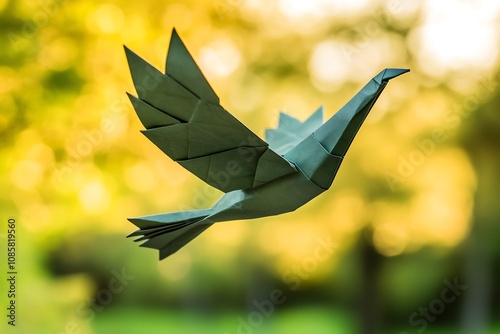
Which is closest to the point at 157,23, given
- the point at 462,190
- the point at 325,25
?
the point at 325,25

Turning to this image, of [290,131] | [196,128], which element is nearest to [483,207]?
[290,131]

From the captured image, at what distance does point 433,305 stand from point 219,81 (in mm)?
1856

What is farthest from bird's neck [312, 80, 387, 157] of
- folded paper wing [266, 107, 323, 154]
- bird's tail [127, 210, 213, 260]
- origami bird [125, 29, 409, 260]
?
bird's tail [127, 210, 213, 260]

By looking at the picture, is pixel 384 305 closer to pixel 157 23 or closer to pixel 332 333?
pixel 332 333

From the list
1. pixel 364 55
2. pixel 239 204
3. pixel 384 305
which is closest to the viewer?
pixel 239 204

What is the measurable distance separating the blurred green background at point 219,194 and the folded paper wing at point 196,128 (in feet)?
6.29

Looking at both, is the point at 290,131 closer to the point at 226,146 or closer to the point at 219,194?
the point at 226,146

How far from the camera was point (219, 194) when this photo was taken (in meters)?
3.05

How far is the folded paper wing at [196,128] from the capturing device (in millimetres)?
927

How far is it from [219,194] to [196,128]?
203 cm

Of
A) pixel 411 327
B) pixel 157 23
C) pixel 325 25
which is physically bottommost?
pixel 411 327

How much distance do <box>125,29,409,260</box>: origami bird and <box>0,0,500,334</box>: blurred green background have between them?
6.15ft

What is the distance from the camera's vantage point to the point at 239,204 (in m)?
1.15

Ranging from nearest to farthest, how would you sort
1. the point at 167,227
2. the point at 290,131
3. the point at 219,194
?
the point at 167,227, the point at 290,131, the point at 219,194
